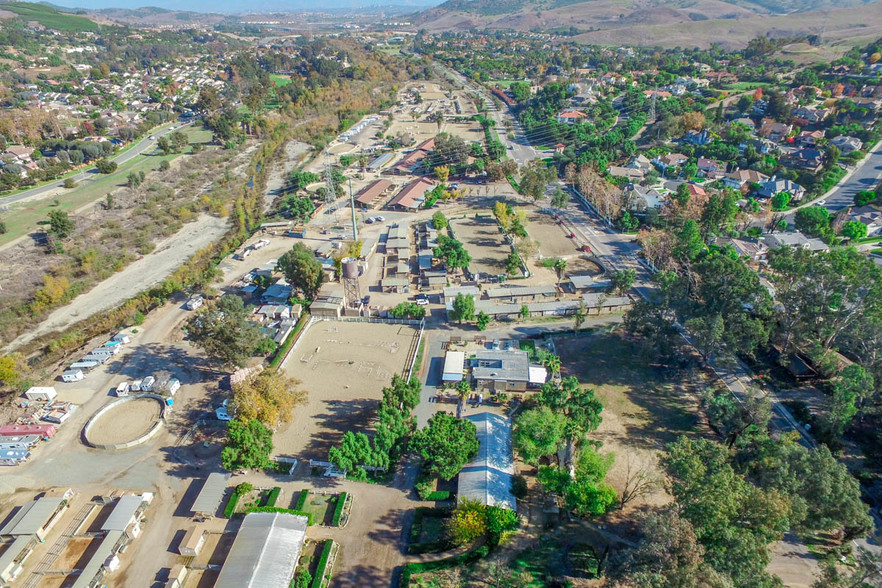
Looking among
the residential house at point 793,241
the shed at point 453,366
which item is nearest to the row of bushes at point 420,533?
the shed at point 453,366

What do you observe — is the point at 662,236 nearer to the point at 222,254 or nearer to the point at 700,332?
the point at 700,332

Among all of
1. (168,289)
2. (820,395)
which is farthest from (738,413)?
(168,289)

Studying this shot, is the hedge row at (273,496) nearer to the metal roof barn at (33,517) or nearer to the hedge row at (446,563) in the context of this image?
the hedge row at (446,563)

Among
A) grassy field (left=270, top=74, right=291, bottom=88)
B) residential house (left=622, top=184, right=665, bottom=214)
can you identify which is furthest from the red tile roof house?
grassy field (left=270, top=74, right=291, bottom=88)

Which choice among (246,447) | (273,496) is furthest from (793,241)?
(246,447)

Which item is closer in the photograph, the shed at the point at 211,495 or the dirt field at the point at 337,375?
the shed at the point at 211,495

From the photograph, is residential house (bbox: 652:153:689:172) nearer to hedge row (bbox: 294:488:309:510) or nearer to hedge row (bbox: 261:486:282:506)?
hedge row (bbox: 294:488:309:510)

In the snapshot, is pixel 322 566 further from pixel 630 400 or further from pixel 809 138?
pixel 809 138
